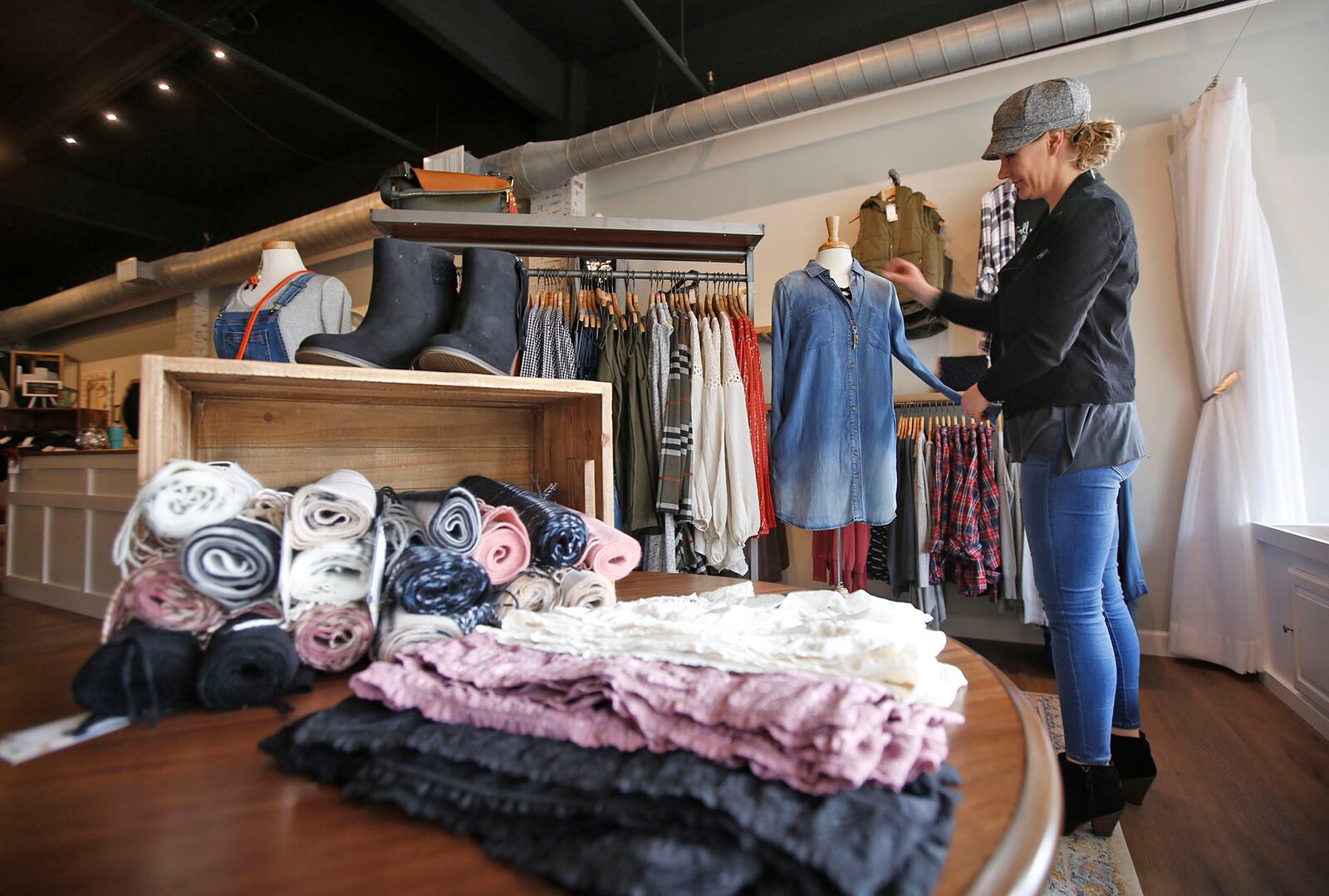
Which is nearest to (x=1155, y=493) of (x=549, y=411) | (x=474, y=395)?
(x=549, y=411)

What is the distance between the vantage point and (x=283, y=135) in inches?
221

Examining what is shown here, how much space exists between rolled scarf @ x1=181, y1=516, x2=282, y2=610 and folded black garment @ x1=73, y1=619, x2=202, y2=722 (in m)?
0.05

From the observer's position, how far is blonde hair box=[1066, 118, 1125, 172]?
4.33 ft

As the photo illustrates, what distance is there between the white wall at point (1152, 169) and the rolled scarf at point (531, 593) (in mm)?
3115

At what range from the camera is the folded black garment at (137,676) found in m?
0.50

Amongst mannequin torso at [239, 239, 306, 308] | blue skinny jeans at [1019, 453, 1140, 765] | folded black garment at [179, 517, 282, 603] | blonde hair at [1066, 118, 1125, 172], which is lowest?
blue skinny jeans at [1019, 453, 1140, 765]

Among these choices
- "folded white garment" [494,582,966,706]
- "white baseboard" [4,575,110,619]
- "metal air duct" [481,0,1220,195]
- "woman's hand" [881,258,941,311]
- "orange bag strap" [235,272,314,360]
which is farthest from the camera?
"white baseboard" [4,575,110,619]

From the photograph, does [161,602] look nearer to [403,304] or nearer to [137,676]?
[137,676]

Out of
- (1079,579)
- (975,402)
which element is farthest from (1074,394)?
(1079,579)

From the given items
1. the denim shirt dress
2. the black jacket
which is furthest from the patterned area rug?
the denim shirt dress

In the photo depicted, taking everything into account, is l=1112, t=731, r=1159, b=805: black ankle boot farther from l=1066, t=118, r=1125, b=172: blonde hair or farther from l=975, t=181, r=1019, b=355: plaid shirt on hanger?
l=975, t=181, r=1019, b=355: plaid shirt on hanger

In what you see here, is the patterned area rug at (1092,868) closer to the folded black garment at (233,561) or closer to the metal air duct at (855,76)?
the folded black garment at (233,561)

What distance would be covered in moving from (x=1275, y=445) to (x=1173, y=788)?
1621 millimetres

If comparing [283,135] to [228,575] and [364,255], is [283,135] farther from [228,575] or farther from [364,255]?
[228,575]
